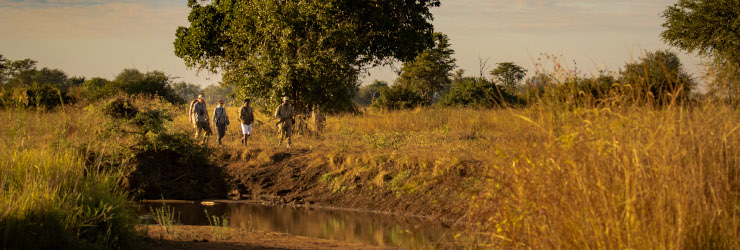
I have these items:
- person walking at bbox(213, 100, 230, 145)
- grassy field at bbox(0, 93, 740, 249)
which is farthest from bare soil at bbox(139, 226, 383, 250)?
person walking at bbox(213, 100, 230, 145)

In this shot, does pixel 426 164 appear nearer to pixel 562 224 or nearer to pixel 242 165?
pixel 242 165

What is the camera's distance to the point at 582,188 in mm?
5523

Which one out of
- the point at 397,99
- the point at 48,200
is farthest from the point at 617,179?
the point at 397,99

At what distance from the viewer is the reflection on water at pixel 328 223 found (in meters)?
10.4

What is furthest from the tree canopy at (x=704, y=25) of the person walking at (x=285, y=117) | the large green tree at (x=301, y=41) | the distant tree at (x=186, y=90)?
the distant tree at (x=186, y=90)

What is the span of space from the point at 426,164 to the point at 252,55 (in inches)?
354

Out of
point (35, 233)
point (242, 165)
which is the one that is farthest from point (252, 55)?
point (35, 233)

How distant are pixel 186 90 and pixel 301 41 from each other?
93.8 metres

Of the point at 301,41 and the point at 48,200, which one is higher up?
the point at 301,41

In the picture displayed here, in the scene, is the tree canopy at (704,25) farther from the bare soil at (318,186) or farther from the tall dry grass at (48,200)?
the tall dry grass at (48,200)

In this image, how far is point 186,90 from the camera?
109 m

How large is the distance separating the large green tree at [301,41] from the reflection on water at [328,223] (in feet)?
21.7

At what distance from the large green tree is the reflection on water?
21.7 feet

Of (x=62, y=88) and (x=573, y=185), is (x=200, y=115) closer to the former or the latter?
(x=573, y=185)
